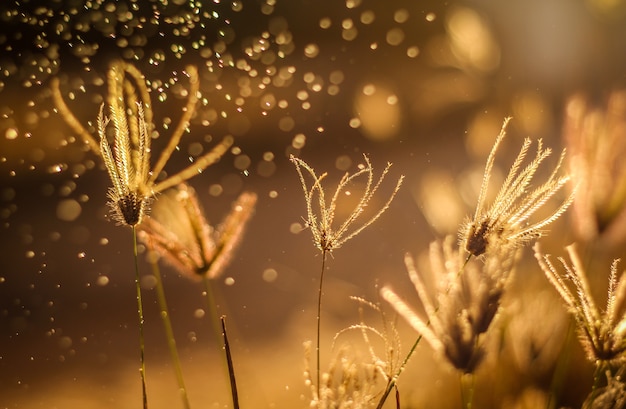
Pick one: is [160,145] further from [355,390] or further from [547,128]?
[355,390]

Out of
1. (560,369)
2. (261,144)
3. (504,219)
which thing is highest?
(261,144)

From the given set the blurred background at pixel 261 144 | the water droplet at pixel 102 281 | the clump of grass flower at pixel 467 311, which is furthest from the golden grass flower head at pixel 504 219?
the water droplet at pixel 102 281

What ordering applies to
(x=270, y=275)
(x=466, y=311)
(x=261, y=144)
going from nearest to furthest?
(x=466, y=311) → (x=270, y=275) → (x=261, y=144)

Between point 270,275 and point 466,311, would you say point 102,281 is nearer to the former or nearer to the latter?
point 270,275

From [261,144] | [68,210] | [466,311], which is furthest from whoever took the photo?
[261,144]

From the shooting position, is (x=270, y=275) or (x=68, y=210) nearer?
(x=270, y=275)

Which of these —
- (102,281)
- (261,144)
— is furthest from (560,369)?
(261,144)

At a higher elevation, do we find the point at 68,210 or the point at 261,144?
the point at 261,144

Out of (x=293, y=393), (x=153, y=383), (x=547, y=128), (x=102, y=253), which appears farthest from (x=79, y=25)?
(x=547, y=128)
